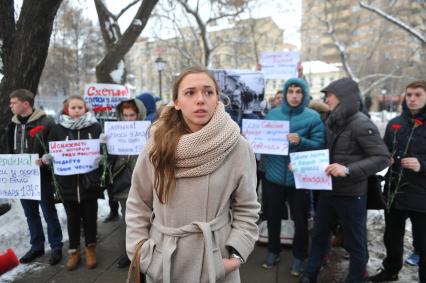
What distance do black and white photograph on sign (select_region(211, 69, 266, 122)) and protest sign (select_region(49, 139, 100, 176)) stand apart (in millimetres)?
2284

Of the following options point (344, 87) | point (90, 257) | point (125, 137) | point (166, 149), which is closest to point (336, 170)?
point (344, 87)

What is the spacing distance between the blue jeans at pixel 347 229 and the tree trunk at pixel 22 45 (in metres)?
4.56

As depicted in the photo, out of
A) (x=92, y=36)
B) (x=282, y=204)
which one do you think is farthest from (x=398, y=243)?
(x=92, y=36)

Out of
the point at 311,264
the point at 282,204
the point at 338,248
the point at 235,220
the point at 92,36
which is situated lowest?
the point at 338,248

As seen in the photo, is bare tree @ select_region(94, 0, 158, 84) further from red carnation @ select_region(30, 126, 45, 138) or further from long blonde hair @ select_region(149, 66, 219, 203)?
long blonde hair @ select_region(149, 66, 219, 203)

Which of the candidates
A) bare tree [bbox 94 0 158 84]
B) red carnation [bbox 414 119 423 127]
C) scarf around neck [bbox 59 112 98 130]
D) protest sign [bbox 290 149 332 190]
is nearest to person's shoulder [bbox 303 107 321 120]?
protest sign [bbox 290 149 332 190]

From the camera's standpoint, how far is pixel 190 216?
172 centimetres

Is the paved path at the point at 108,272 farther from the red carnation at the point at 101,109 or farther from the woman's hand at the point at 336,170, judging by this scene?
the red carnation at the point at 101,109

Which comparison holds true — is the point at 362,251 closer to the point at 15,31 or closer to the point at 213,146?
the point at 213,146

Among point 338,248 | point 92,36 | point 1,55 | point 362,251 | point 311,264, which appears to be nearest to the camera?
point 362,251

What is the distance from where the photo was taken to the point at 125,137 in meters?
3.80

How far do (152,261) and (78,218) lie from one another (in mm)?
2541

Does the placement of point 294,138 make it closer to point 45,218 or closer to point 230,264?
point 230,264

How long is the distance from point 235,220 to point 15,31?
199 inches
